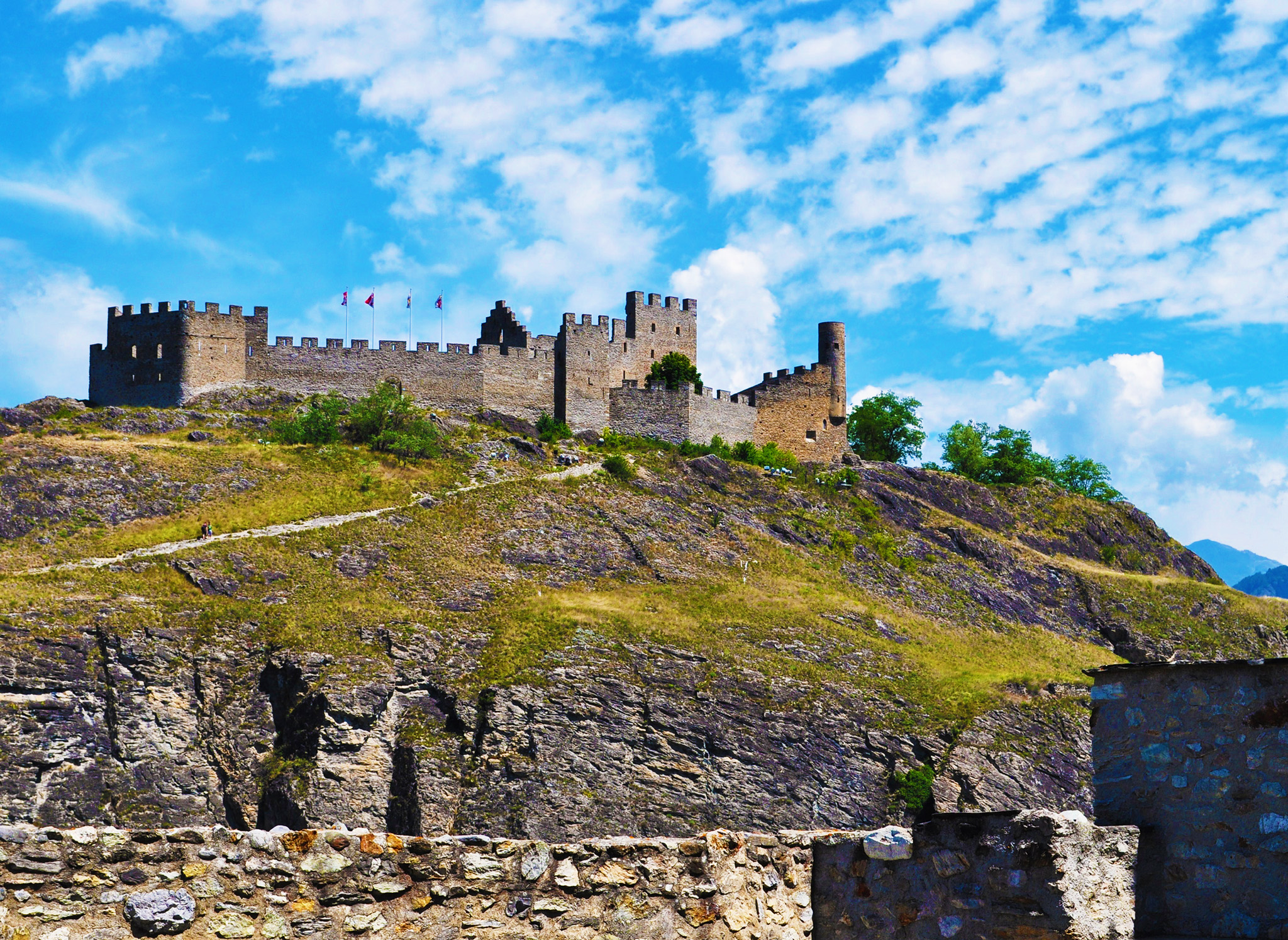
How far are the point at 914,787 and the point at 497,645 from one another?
1835 cm

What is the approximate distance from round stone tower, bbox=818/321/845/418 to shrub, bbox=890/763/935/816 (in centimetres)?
4152

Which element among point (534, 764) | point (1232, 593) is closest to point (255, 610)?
point (534, 764)

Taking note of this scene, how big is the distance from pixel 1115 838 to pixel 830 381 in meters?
85.4

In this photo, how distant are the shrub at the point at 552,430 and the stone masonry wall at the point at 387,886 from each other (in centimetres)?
7133

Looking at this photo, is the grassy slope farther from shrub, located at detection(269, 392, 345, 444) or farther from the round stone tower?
the round stone tower

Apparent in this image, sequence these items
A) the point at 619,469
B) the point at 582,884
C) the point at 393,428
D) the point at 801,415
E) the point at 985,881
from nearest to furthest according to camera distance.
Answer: the point at 582,884
the point at 985,881
the point at 393,428
the point at 619,469
the point at 801,415

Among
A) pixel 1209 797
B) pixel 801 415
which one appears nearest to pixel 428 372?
pixel 801 415

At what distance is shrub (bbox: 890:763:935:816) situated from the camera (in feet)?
180

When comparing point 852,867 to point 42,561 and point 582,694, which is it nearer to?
point 582,694

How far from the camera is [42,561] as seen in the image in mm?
59406

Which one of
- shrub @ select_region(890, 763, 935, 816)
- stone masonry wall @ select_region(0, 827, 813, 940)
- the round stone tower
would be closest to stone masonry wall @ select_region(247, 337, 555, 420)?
the round stone tower

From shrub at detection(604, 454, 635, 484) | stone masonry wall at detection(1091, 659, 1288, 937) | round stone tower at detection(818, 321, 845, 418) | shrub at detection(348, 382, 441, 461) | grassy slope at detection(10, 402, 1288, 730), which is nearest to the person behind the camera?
stone masonry wall at detection(1091, 659, 1288, 937)

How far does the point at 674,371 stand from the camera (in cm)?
9012

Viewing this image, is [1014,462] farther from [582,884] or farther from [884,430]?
[582,884]
